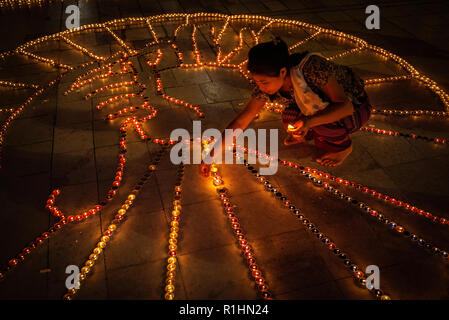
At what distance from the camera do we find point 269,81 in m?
2.06

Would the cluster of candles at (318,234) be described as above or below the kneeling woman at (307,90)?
below

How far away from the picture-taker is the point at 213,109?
12.0ft

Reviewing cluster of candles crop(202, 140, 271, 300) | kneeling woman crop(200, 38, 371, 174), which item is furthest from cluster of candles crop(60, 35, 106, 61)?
kneeling woman crop(200, 38, 371, 174)

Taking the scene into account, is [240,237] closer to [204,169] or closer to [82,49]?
[204,169]

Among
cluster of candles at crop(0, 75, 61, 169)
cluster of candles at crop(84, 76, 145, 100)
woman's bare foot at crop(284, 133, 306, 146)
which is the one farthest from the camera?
cluster of candles at crop(84, 76, 145, 100)

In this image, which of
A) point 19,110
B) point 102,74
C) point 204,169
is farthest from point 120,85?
point 204,169

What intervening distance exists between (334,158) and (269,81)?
46.2 inches

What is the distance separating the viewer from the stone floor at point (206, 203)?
217 centimetres

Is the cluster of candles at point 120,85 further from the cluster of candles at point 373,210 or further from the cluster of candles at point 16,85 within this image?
the cluster of candles at point 373,210

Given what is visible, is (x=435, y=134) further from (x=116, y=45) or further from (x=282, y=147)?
(x=116, y=45)

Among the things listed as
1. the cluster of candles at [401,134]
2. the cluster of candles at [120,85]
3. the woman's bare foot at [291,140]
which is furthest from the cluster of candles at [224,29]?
the woman's bare foot at [291,140]

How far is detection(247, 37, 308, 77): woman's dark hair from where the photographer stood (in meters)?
1.96

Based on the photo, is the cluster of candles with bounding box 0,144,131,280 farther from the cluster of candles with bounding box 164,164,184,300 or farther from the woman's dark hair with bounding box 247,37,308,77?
the woman's dark hair with bounding box 247,37,308,77

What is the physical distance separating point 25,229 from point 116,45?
10.5 ft
